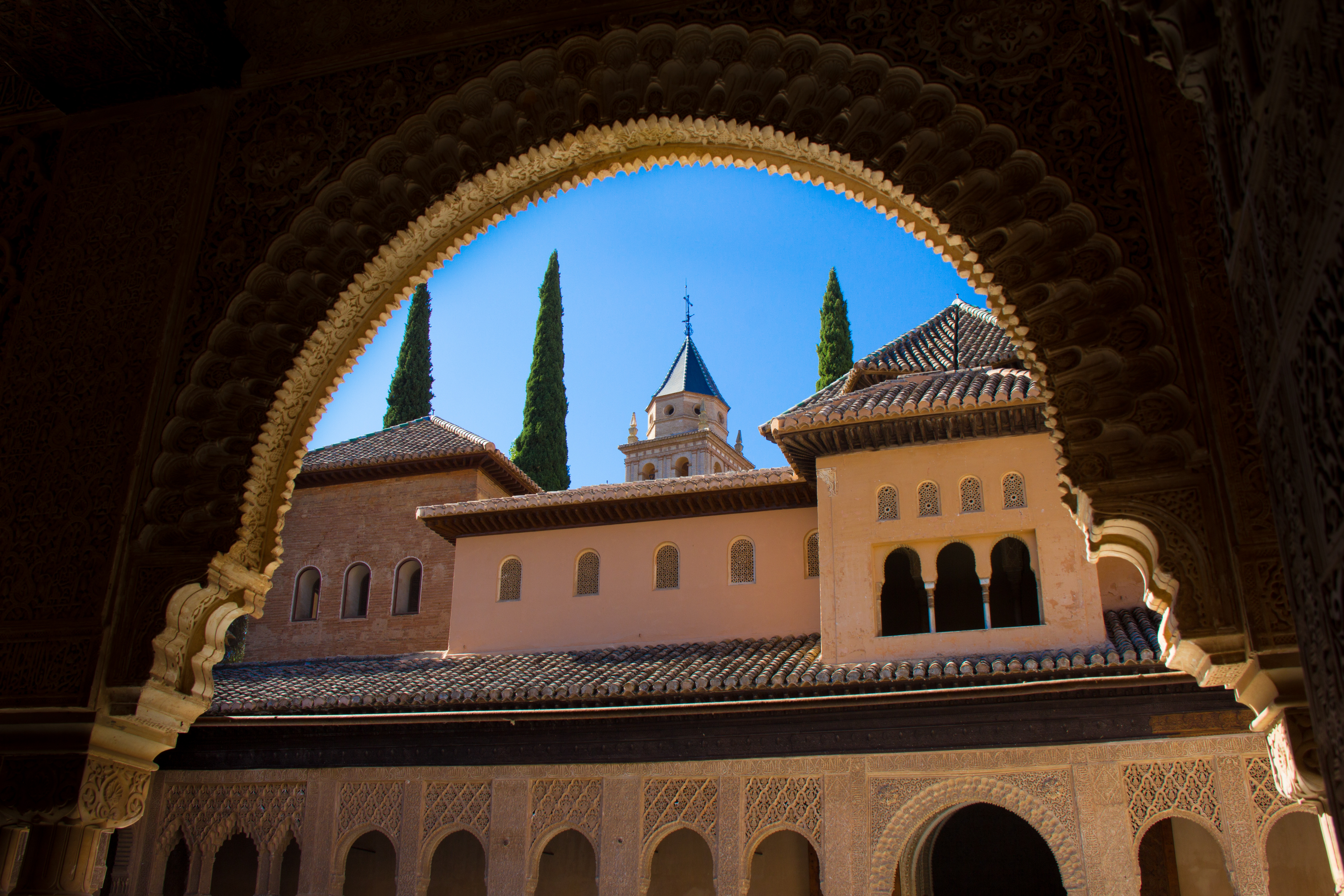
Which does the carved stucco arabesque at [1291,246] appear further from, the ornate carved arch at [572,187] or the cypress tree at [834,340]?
the cypress tree at [834,340]

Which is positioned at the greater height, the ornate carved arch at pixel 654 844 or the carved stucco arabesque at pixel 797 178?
the carved stucco arabesque at pixel 797 178

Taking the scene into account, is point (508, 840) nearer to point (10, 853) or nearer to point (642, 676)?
point (642, 676)

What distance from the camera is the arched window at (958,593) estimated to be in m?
13.0

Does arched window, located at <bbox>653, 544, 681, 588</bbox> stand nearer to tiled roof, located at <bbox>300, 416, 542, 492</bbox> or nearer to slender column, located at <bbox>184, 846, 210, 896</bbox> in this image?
tiled roof, located at <bbox>300, 416, 542, 492</bbox>

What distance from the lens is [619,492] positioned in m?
14.8

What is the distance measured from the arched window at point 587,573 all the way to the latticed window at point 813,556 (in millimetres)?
2761

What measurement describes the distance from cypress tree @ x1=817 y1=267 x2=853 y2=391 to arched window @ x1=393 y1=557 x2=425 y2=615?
9343 millimetres

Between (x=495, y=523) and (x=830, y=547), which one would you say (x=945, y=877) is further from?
(x=495, y=523)

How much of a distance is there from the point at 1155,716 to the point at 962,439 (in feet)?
11.8

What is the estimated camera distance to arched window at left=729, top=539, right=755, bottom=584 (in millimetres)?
14086

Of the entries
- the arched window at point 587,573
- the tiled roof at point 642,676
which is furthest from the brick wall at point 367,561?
the arched window at point 587,573

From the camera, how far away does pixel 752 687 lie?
1085 centimetres

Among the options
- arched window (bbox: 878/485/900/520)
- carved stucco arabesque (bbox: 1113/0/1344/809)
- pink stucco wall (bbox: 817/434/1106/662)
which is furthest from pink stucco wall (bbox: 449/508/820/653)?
carved stucco arabesque (bbox: 1113/0/1344/809)

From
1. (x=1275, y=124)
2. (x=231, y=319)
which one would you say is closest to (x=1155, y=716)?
(x=231, y=319)
